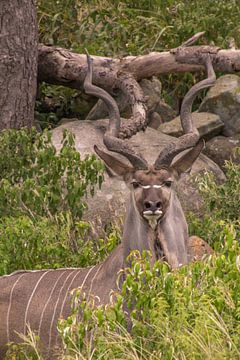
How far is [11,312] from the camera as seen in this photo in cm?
631

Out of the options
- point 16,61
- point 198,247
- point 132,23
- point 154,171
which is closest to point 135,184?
point 154,171

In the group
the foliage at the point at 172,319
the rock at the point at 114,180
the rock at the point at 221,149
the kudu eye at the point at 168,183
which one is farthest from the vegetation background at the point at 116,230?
the rock at the point at 221,149

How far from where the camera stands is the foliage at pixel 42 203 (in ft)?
22.0

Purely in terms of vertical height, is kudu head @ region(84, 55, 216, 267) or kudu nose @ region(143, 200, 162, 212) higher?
kudu head @ region(84, 55, 216, 267)

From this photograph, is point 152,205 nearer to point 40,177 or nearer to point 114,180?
point 40,177

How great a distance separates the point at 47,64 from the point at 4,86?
2.61 feet

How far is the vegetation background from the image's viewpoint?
4.53 m

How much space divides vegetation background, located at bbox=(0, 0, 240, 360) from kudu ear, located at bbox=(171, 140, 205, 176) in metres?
0.37

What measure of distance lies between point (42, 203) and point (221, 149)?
238 centimetres

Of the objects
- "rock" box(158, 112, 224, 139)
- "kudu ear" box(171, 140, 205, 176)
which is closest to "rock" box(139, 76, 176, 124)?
"rock" box(158, 112, 224, 139)

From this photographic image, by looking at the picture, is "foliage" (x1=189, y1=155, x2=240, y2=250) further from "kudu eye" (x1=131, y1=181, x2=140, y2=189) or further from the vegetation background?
"kudu eye" (x1=131, y1=181, x2=140, y2=189)

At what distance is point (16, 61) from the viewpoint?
337 inches

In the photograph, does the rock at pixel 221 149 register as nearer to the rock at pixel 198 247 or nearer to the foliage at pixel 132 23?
the foliage at pixel 132 23

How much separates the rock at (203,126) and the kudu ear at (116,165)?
303 cm
